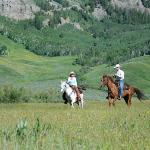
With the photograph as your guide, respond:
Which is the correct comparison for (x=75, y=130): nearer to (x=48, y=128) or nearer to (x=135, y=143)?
(x=48, y=128)

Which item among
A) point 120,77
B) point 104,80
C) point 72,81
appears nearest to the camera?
point 120,77

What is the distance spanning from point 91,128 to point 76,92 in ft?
85.0

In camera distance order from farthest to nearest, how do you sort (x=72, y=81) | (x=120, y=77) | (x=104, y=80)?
(x=72, y=81)
(x=104, y=80)
(x=120, y=77)

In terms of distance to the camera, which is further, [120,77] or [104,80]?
[104,80]

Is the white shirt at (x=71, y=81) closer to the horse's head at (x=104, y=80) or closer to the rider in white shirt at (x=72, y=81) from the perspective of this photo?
the rider in white shirt at (x=72, y=81)

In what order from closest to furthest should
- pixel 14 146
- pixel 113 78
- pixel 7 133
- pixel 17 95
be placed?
pixel 14 146 < pixel 7 133 < pixel 113 78 < pixel 17 95

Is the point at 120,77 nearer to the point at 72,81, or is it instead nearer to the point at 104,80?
the point at 104,80

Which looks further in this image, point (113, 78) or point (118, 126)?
point (113, 78)

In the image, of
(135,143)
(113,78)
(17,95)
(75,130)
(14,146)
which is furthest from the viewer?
(17,95)

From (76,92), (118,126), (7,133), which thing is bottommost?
(76,92)

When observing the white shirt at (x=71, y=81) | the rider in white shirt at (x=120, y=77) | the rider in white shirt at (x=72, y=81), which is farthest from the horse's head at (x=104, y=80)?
the white shirt at (x=71, y=81)

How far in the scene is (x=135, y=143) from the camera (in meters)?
10.6

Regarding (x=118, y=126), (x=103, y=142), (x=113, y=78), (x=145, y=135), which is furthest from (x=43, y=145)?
(x=113, y=78)

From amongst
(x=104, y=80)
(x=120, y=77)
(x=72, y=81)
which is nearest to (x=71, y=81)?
(x=72, y=81)
